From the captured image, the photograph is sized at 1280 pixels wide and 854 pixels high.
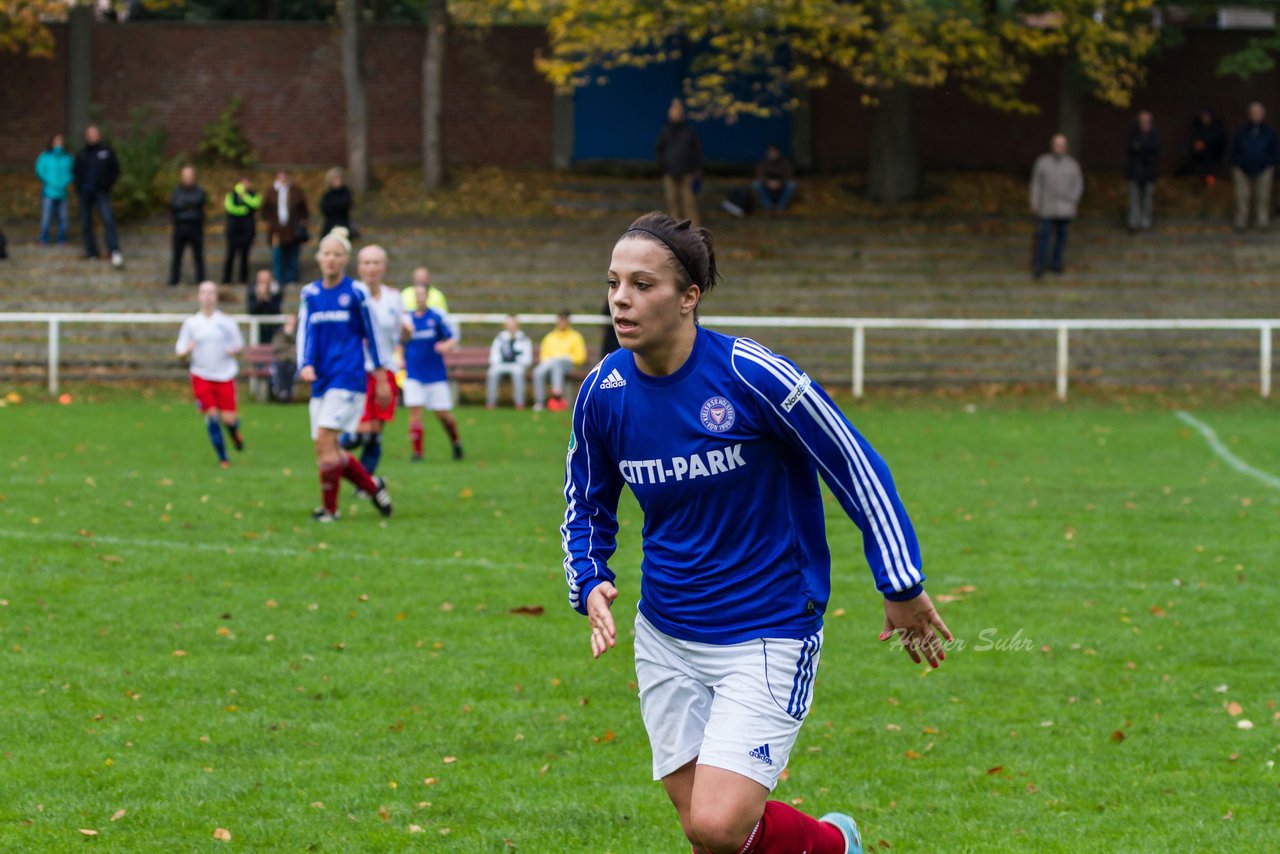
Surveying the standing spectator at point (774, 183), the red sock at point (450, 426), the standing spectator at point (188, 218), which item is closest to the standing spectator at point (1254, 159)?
the standing spectator at point (774, 183)

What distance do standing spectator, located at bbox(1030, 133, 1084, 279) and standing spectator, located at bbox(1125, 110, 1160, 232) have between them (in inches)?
93.6

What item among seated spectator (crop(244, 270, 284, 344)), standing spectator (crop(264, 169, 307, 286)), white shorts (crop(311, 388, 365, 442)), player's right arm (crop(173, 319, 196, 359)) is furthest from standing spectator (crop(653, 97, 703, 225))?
white shorts (crop(311, 388, 365, 442))

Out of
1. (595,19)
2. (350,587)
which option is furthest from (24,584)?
(595,19)

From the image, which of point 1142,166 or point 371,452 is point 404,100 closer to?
point 1142,166

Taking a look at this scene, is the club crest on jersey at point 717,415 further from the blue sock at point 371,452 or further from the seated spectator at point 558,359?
the seated spectator at point 558,359

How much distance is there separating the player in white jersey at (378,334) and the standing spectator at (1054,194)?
15.4 m

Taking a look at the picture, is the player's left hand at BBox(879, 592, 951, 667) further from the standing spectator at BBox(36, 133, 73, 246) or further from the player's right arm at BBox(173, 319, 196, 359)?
the standing spectator at BBox(36, 133, 73, 246)

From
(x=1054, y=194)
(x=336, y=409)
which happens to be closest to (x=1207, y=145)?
(x=1054, y=194)

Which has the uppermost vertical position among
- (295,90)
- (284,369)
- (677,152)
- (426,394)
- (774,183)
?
(295,90)

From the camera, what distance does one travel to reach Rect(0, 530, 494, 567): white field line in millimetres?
11078

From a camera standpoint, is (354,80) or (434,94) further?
(434,94)

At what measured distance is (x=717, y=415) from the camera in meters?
4.43

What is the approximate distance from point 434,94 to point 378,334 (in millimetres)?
21009

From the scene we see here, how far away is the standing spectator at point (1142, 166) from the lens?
29406mm
